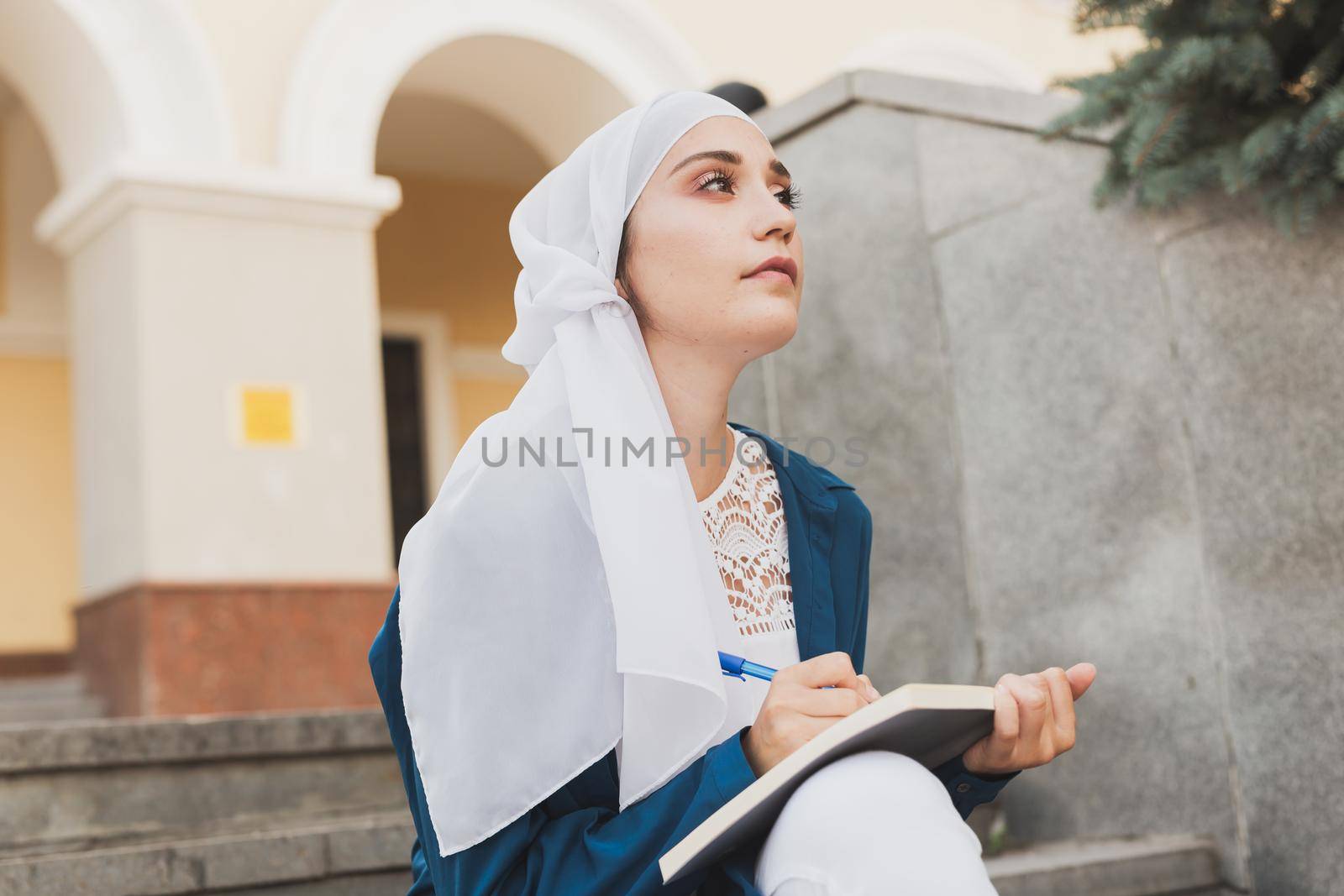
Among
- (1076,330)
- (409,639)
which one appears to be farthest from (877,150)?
(409,639)

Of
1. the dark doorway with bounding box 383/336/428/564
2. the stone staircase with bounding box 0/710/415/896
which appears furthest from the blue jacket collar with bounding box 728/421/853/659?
the dark doorway with bounding box 383/336/428/564

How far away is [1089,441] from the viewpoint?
3.65 meters

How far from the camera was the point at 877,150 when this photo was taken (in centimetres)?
437

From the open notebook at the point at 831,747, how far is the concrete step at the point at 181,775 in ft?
6.04

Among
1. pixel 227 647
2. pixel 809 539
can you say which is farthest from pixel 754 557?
pixel 227 647

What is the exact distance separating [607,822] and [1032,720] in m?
0.57

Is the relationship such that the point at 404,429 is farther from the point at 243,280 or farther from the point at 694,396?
the point at 694,396

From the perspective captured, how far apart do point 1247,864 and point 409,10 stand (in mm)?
6537

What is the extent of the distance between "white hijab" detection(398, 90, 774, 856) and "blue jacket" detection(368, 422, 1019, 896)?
54 mm

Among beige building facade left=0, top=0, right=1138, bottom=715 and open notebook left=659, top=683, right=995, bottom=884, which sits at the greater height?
beige building facade left=0, top=0, right=1138, bottom=715

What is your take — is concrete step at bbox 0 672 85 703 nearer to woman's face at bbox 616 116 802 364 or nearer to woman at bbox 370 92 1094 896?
woman at bbox 370 92 1094 896

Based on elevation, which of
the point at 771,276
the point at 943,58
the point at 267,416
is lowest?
the point at 771,276

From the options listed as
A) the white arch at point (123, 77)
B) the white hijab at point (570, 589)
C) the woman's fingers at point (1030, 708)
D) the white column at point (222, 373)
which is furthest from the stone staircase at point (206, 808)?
the white arch at point (123, 77)

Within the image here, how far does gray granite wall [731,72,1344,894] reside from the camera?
3172 millimetres
